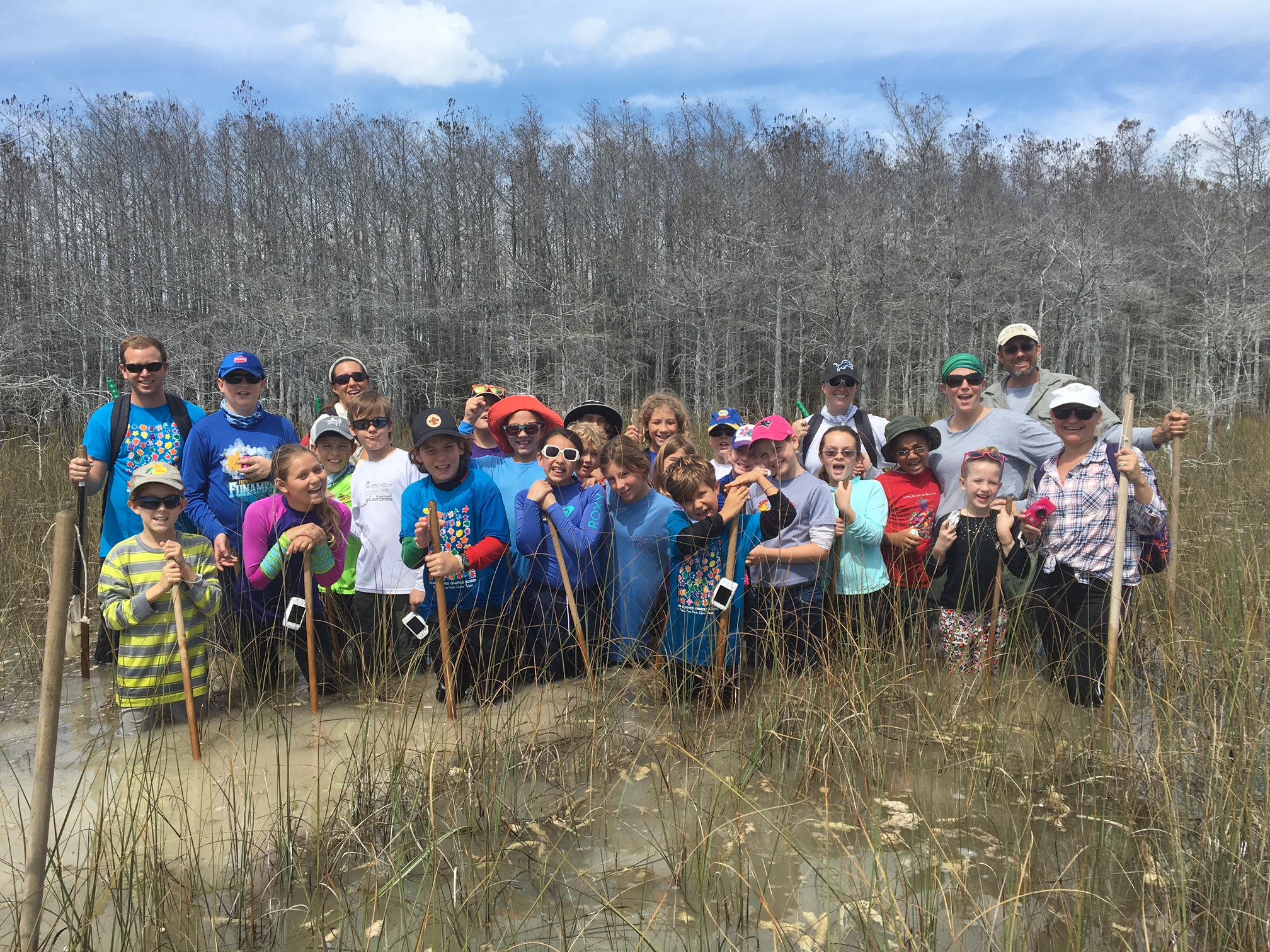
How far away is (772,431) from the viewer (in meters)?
4.05

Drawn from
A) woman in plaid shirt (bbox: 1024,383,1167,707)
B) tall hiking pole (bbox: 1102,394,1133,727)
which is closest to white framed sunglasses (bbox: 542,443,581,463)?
woman in plaid shirt (bbox: 1024,383,1167,707)

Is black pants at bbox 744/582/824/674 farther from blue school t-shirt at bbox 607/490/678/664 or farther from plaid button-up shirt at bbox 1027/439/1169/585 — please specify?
plaid button-up shirt at bbox 1027/439/1169/585

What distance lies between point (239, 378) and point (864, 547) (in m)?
3.58

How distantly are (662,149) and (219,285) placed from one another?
1578cm

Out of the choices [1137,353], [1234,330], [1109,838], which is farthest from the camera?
[1137,353]

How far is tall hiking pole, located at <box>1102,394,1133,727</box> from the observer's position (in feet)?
→ 11.0

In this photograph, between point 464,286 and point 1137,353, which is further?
point 1137,353

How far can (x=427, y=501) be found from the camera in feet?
13.7

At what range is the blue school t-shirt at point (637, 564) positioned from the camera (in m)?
4.07

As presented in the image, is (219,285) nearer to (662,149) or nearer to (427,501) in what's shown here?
(662,149)

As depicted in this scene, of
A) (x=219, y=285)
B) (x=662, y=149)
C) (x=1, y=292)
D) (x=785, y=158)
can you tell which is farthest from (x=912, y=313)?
(x=1, y=292)

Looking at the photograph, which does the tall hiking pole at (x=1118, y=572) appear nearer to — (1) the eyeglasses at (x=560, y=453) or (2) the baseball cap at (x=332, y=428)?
(1) the eyeglasses at (x=560, y=453)

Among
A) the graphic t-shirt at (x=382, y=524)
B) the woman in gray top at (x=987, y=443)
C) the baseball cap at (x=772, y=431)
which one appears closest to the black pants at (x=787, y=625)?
the baseball cap at (x=772, y=431)

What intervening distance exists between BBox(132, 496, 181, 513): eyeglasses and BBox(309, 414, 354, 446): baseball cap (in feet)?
3.33
